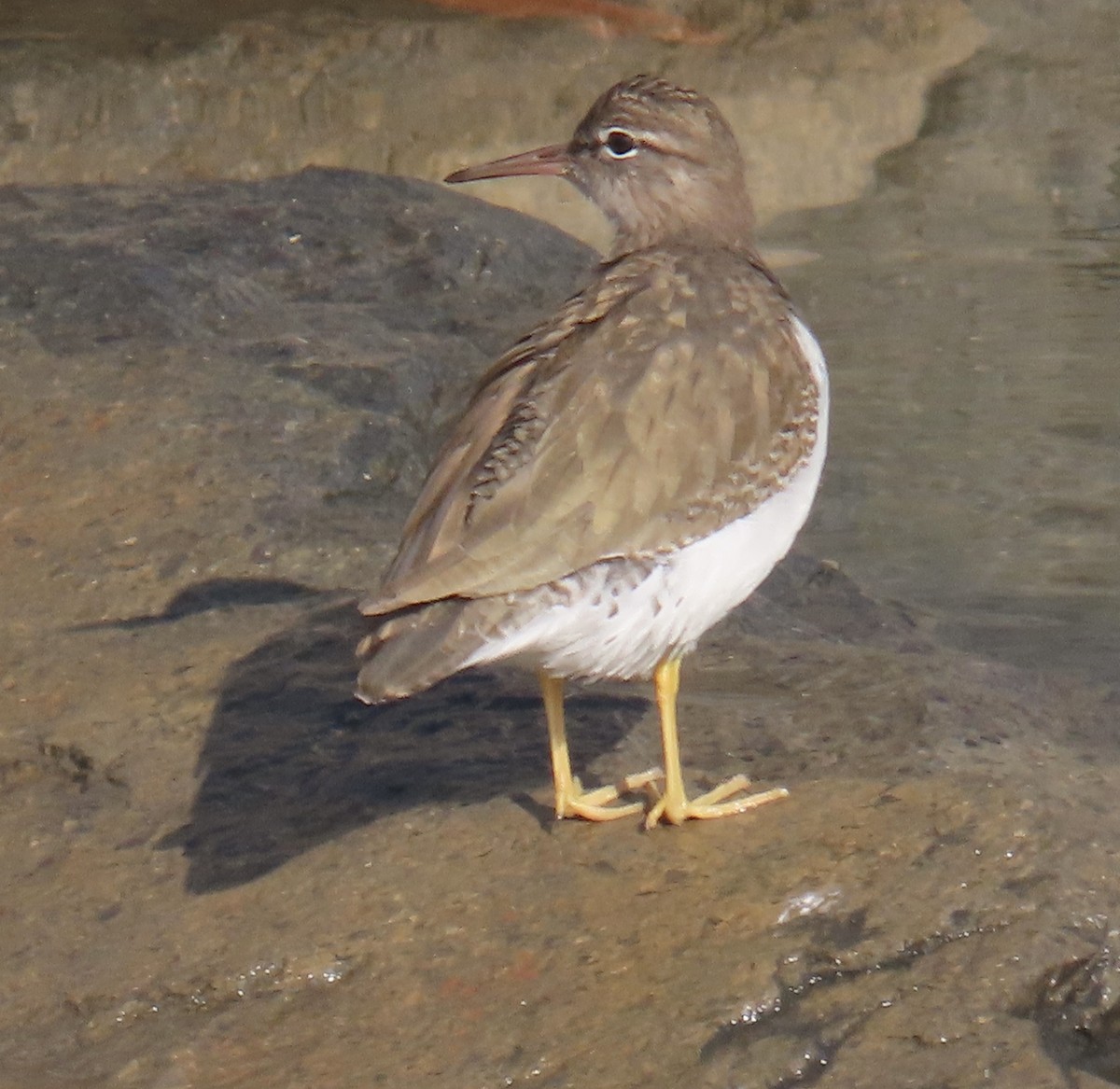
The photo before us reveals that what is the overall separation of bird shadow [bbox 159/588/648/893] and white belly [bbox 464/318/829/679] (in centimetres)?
54

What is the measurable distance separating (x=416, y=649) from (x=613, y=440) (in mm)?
780

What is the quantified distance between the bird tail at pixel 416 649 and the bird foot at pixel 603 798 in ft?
2.16

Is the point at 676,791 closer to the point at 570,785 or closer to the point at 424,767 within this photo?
the point at 570,785

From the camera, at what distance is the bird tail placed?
159 inches

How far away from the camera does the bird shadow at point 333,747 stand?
15.0ft

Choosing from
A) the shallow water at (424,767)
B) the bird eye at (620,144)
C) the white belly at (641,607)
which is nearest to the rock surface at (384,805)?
the shallow water at (424,767)

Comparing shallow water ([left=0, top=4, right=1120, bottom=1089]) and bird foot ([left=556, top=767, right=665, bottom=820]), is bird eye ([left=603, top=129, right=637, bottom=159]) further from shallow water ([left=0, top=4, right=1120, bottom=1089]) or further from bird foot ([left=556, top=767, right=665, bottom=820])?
bird foot ([left=556, top=767, right=665, bottom=820])

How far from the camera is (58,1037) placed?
397 cm

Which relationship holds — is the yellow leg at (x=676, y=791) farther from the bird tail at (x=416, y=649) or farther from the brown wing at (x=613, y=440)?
the bird tail at (x=416, y=649)

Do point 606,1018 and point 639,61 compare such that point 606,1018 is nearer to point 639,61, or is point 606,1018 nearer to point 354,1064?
point 354,1064

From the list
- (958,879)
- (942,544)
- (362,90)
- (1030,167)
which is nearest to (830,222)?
(1030,167)

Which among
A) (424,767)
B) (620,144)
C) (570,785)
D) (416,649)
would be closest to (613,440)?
(416,649)

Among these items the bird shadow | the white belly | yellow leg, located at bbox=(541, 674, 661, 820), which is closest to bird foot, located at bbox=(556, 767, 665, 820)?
yellow leg, located at bbox=(541, 674, 661, 820)

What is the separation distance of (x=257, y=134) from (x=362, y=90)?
1028 mm
